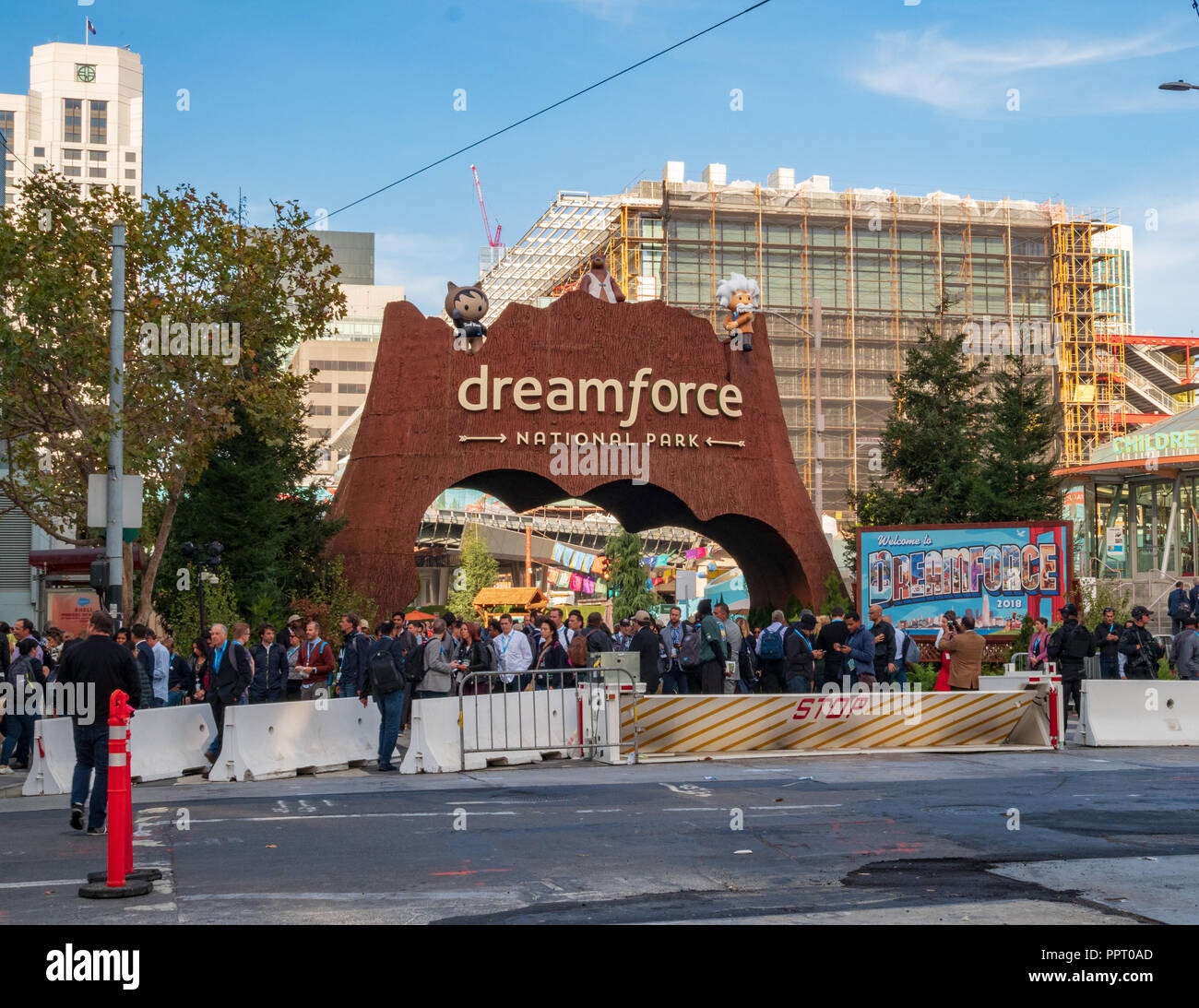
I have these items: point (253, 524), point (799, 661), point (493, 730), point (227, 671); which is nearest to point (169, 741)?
point (227, 671)

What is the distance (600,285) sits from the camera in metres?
31.4

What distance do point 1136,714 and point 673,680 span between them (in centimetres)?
696

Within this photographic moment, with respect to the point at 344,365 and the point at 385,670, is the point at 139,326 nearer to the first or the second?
the point at 385,670

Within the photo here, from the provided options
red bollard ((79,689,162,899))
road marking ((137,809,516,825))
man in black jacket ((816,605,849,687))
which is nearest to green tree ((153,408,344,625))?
man in black jacket ((816,605,849,687))

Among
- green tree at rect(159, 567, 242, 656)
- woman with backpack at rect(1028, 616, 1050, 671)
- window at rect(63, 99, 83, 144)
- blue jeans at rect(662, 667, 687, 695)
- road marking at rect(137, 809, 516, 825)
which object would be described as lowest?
road marking at rect(137, 809, 516, 825)

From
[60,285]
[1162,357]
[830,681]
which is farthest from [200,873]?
[1162,357]

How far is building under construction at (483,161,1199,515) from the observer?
85.1 meters

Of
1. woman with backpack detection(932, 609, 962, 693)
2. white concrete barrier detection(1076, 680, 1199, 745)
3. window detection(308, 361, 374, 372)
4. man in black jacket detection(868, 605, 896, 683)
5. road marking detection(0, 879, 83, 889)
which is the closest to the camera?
road marking detection(0, 879, 83, 889)

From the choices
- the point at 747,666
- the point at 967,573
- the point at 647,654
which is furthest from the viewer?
the point at 967,573

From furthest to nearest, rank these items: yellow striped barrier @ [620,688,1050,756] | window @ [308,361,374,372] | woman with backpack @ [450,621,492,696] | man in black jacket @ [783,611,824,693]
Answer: window @ [308,361,374,372]
woman with backpack @ [450,621,492,696]
man in black jacket @ [783,611,824,693]
yellow striped barrier @ [620,688,1050,756]

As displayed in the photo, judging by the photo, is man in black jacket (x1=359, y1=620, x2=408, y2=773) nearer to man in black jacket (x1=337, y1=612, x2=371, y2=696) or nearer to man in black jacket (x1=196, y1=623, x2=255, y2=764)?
man in black jacket (x1=337, y1=612, x2=371, y2=696)

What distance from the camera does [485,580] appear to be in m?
95.4

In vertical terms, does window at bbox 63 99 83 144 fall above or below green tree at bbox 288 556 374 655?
above

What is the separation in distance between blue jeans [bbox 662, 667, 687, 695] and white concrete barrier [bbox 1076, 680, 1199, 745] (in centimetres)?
606
